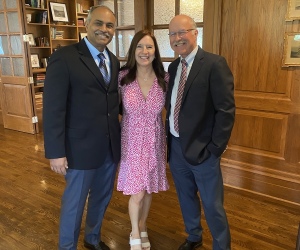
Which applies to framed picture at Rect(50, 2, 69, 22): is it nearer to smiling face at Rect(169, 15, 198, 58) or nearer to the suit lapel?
smiling face at Rect(169, 15, 198, 58)

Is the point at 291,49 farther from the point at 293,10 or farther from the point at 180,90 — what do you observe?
the point at 180,90

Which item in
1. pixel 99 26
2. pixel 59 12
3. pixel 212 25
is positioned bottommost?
pixel 99 26

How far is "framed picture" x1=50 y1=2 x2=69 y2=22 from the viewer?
607 centimetres

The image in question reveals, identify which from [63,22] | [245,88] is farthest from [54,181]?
[63,22]

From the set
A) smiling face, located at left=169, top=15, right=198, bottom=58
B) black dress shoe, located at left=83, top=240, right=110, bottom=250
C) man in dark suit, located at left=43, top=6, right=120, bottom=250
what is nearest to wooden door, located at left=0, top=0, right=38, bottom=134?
black dress shoe, located at left=83, top=240, right=110, bottom=250

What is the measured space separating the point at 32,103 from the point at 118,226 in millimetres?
3323

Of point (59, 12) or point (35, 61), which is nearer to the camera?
point (35, 61)

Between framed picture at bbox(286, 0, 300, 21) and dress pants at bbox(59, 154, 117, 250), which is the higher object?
framed picture at bbox(286, 0, 300, 21)

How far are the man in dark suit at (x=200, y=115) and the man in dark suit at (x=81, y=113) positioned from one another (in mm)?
364

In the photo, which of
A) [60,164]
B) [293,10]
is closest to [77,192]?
[60,164]

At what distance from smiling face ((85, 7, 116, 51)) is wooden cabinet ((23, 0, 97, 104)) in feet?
14.5

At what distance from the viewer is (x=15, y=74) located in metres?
4.94

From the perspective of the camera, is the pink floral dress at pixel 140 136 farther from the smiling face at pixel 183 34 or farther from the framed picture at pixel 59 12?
the framed picture at pixel 59 12

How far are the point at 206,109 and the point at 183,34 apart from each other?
443mm
